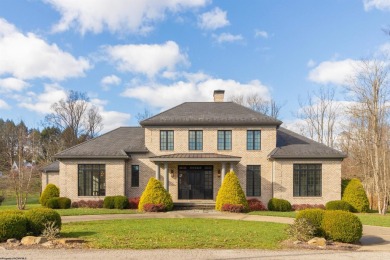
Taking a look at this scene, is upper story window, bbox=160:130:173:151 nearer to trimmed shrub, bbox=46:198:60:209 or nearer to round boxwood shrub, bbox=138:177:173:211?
round boxwood shrub, bbox=138:177:173:211

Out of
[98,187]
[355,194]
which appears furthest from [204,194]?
[355,194]

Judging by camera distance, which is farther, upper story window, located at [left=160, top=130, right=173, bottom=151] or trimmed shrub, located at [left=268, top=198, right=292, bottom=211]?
upper story window, located at [left=160, top=130, right=173, bottom=151]

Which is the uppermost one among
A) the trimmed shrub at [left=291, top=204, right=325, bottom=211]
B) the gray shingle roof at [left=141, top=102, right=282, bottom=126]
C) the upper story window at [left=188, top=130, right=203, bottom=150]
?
the gray shingle roof at [left=141, top=102, right=282, bottom=126]

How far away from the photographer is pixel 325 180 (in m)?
24.6

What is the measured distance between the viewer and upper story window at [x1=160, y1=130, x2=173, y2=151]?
26.3 metres

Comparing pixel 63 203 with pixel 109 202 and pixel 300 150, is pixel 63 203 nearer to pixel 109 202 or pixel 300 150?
pixel 109 202

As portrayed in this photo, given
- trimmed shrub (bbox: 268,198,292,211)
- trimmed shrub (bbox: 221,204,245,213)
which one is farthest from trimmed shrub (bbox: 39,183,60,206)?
trimmed shrub (bbox: 268,198,292,211)

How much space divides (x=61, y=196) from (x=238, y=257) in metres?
19.9

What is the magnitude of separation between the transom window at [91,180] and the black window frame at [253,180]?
11.6 metres

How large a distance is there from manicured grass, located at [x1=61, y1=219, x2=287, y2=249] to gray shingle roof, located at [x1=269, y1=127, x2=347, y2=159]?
9.82m

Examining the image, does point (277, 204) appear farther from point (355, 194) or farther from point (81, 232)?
point (81, 232)

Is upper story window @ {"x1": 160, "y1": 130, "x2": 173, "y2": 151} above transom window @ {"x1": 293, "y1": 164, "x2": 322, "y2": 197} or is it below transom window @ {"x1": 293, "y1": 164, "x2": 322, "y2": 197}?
above

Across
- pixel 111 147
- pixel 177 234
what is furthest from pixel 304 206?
pixel 111 147

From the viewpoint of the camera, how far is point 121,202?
23797 mm
